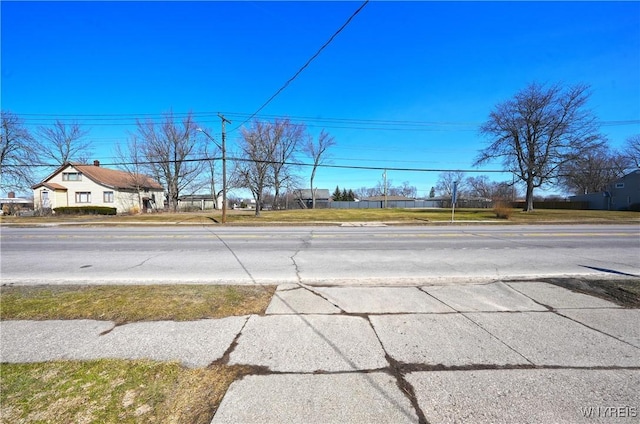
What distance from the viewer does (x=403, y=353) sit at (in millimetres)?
2871

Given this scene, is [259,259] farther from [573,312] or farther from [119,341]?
[573,312]

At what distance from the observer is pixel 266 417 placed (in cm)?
200

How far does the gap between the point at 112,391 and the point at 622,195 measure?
204ft

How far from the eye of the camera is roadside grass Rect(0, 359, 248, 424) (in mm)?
2006

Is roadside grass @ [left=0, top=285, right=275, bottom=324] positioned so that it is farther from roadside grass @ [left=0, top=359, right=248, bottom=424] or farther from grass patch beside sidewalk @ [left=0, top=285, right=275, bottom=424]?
roadside grass @ [left=0, top=359, right=248, bottom=424]

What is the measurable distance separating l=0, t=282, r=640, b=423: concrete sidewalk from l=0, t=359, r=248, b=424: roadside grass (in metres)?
0.16

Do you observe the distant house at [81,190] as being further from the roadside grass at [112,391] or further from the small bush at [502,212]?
the small bush at [502,212]

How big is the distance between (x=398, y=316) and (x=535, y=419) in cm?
190

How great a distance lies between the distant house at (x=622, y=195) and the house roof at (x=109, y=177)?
2842 inches

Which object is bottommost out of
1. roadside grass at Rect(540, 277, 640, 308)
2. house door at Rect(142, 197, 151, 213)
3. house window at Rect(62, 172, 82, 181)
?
roadside grass at Rect(540, 277, 640, 308)

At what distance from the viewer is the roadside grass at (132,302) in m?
3.83

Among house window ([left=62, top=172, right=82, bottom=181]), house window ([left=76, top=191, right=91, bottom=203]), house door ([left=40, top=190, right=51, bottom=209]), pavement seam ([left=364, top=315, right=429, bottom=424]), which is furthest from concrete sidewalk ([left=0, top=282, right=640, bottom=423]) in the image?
house door ([left=40, top=190, right=51, bottom=209])

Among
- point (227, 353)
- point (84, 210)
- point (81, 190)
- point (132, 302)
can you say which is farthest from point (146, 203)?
point (227, 353)

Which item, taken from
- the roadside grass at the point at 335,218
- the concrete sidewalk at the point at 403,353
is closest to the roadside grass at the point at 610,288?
the concrete sidewalk at the point at 403,353
